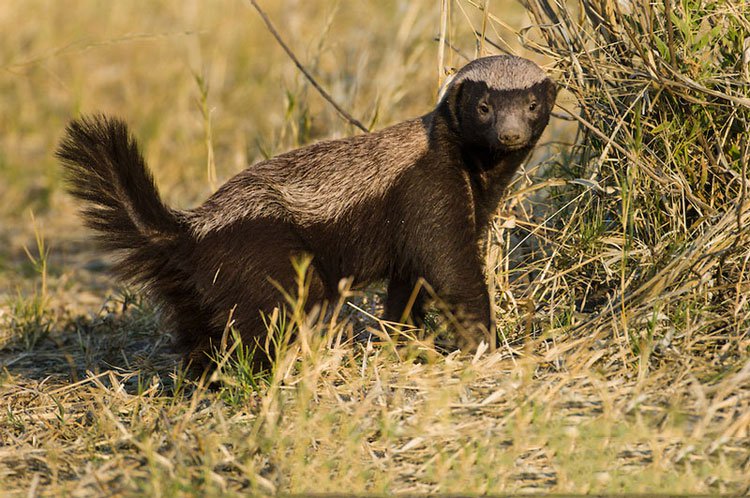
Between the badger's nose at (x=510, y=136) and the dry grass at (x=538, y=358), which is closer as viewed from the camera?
the dry grass at (x=538, y=358)

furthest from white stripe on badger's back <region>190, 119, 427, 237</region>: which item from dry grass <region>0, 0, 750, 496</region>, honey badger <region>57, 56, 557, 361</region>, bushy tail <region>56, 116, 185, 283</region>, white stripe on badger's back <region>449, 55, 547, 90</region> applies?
dry grass <region>0, 0, 750, 496</region>

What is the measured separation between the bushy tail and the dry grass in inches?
24.4

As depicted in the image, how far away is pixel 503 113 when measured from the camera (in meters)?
4.65

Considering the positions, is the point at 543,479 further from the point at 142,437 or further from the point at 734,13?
the point at 734,13

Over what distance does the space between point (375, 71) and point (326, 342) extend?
4884 millimetres

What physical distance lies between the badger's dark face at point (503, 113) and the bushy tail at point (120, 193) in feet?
5.00

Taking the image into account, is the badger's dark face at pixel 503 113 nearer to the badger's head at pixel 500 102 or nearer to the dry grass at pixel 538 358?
the badger's head at pixel 500 102

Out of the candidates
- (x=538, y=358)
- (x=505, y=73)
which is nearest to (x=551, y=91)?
(x=505, y=73)

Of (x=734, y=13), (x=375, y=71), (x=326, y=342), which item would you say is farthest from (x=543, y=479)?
(x=375, y=71)

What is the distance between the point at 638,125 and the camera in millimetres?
4441

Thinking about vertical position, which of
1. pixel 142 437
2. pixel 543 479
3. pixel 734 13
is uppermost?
pixel 734 13

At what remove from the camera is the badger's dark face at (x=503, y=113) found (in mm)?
4629

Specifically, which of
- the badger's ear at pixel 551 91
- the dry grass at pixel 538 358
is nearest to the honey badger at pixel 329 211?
the badger's ear at pixel 551 91

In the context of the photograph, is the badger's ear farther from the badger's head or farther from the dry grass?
the dry grass
